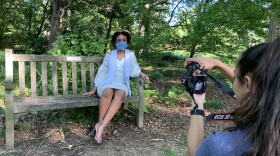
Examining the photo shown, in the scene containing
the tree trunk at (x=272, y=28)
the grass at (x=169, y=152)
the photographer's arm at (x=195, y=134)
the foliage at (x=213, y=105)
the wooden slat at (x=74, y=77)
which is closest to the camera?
the photographer's arm at (x=195, y=134)

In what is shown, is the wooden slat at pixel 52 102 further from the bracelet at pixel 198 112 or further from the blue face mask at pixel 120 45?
the bracelet at pixel 198 112

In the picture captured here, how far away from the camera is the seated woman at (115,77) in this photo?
3.72 metres

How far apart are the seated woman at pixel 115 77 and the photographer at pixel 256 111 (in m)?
2.78

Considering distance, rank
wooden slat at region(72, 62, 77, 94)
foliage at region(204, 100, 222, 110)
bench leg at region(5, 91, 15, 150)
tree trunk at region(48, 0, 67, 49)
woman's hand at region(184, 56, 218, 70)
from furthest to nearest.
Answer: tree trunk at region(48, 0, 67, 49) → foliage at region(204, 100, 222, 110) → wooden slat at region(72, 62, 77, 94) → bench leg at region(5, 91, 15, 150) → woman's hand at region(184, 56, 218, 70)

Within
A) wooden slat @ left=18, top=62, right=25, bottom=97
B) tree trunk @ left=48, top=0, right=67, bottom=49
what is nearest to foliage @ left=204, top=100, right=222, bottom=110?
wooden slat @ left=18, top=62, right=25, bottom=97

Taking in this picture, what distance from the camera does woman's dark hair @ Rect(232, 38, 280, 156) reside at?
84cm

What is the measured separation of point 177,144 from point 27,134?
6.16ft

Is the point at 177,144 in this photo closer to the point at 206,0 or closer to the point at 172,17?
the point at 206,0

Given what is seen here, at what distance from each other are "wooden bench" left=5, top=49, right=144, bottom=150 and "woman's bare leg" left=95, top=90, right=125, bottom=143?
202mm

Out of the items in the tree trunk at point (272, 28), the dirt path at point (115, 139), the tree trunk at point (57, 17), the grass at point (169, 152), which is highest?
the tree trunk at point (57, 17)

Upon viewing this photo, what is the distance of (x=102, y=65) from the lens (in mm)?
4184

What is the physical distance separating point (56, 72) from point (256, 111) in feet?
11.4

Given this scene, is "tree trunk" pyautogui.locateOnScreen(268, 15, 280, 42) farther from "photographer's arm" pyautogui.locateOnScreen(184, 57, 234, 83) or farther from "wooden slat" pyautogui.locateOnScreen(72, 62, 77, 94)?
"photographer's arm" pyautogui.locateOnScreen(184, 57, 234, 83)

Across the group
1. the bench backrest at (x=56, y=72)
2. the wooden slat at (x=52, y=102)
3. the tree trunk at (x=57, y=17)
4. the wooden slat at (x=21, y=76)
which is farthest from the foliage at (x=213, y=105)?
the tree trunk at (x=57, y=17)
